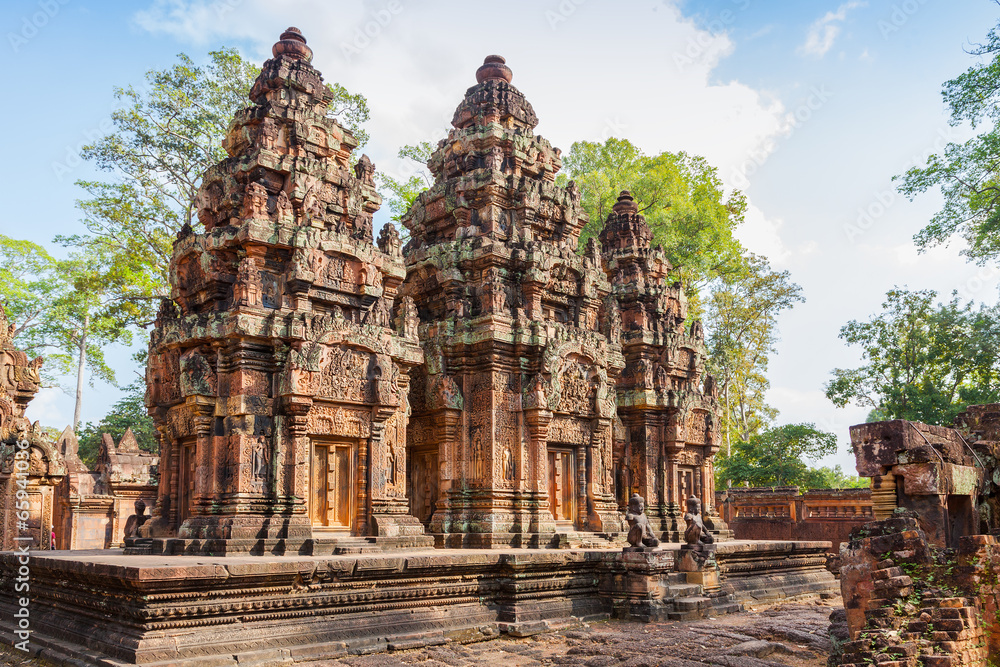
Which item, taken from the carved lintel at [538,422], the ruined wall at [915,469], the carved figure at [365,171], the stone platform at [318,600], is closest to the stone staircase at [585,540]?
the stone platform at [318,600]

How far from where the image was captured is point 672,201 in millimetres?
25844

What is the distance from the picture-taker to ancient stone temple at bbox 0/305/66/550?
53.3 feet

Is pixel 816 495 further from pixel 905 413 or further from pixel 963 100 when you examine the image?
pixel 963 100

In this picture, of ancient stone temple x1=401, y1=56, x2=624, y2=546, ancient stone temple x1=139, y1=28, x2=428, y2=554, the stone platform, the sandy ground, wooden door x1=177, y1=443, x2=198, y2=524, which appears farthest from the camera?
ancient stone temple x1=401, y1=56, x2=624, y2=546

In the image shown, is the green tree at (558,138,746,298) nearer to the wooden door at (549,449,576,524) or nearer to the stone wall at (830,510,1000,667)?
the wooden door at (549,449,576,524)

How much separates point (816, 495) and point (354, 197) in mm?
14738

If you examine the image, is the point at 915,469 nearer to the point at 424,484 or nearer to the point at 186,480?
the point at 424,484

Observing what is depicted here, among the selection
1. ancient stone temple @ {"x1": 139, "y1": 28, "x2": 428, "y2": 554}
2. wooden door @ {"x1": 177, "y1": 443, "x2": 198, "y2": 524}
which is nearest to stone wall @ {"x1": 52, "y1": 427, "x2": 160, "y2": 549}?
wooden door @ {"x1": 177, "y1": 443, "x2": 198, "y2": 524}

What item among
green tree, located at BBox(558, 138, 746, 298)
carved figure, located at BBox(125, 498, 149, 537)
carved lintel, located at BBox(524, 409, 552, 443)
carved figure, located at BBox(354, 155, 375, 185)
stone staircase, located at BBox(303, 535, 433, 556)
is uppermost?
green tree, located at BBox(558, 138, 746, 298)

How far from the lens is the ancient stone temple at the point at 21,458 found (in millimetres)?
16234

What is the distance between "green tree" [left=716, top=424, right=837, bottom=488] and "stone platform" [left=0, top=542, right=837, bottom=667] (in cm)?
1467

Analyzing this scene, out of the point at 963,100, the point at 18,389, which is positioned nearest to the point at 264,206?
the point at 18,389

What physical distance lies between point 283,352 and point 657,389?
898 cm

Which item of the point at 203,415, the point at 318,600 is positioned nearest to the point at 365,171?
the point at 203,415
